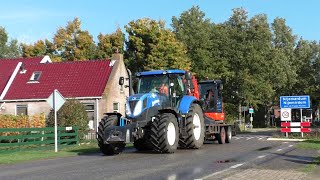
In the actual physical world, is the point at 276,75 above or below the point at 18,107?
above

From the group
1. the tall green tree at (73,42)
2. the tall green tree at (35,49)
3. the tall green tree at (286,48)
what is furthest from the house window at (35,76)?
the tall green tree at (286,48)

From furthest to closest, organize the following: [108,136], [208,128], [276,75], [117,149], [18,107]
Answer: [276,75], [18,107], [208,128], [117,149], [108,136]

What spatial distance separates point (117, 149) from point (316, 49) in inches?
2643

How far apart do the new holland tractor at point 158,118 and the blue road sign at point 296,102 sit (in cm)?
1415

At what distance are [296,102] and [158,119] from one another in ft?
62.2

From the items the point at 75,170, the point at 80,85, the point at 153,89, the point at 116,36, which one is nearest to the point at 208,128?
the point at 153,89

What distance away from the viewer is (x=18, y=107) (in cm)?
3856

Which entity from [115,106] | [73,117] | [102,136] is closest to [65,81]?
[115,106]

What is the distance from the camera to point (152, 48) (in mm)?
47531

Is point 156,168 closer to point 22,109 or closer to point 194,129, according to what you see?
point 194,129

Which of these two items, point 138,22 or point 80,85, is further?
point 138,22

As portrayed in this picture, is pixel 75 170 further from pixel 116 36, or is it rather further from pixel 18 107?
pixel 116 36

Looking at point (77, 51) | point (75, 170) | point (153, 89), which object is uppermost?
point (77, 51)

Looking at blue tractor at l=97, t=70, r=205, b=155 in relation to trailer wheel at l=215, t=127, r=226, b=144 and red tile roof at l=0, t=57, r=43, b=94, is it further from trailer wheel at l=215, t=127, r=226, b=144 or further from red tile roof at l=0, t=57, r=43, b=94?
red tile roof at l=0, t=57, r=43, b=94
